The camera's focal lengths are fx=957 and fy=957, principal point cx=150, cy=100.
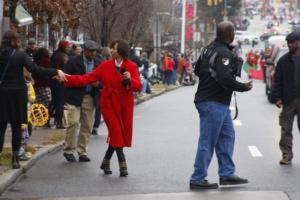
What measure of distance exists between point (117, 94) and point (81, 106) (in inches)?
64.7

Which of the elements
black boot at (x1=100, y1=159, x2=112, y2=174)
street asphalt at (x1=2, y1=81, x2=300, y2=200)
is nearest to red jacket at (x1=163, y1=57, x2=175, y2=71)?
street asphalt at (x1=2, y1=81, x2=300, y2=200)

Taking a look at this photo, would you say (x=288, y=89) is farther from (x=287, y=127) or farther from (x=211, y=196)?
(x=211, y=196)

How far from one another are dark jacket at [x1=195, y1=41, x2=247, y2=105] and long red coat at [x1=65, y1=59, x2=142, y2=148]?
55.3 inches

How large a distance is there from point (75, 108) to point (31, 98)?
980 mm

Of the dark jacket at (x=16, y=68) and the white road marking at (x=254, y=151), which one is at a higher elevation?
the dark jacket at (x=16, y=68)

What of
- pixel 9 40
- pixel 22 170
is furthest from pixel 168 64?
pixel 9 40

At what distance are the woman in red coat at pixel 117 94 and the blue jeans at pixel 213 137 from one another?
1.49 metres

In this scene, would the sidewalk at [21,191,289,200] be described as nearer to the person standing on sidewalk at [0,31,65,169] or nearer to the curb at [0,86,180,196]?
the curb at [0,86,180,196]

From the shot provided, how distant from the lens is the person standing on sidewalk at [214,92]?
10836mm

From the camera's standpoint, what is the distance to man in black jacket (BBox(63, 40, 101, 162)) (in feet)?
45.1

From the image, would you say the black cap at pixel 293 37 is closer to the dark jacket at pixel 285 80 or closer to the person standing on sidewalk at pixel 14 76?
the dark jacket at pixel 285 80

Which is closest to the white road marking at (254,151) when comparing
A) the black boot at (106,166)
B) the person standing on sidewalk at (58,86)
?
the black boot at (106,166)

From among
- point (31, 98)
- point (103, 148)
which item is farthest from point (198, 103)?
point (103, 148)

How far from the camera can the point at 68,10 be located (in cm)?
2152
